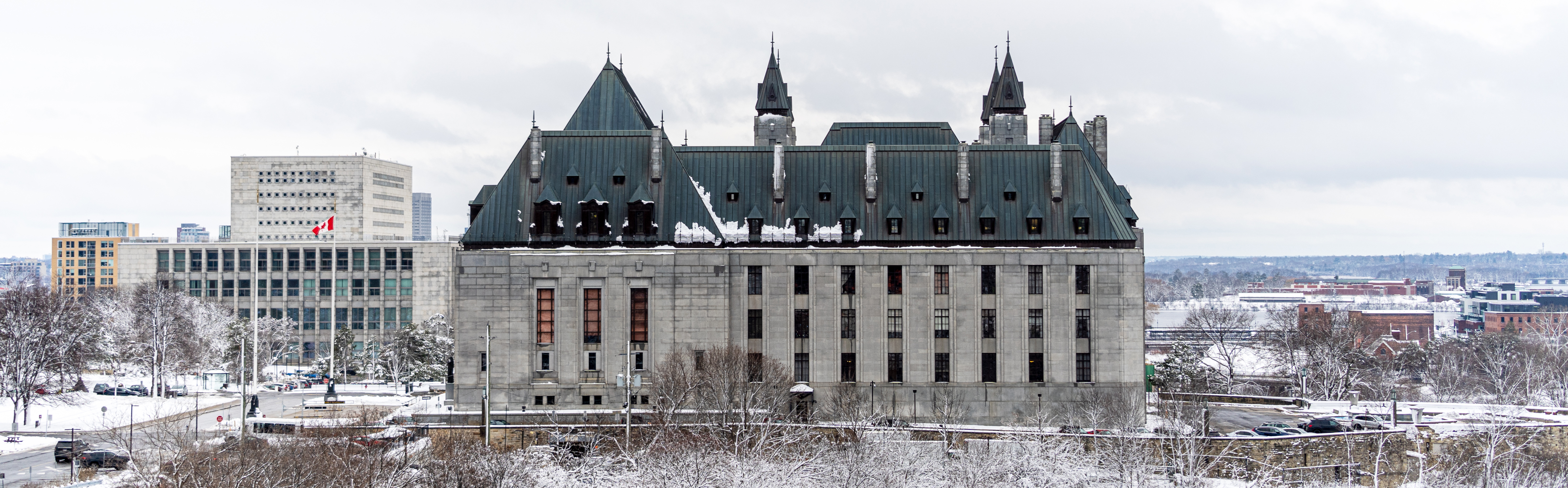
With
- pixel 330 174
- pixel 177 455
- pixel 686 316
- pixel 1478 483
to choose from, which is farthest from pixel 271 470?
pixel 330 174

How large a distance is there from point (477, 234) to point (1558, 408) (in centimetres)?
7267

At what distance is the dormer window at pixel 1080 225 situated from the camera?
7975 cm

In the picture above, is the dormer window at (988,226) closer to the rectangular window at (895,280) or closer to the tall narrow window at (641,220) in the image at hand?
the rectangular window at (895,280)

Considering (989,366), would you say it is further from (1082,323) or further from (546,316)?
(546,316)

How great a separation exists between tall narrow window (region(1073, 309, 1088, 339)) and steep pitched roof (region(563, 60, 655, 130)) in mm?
32392

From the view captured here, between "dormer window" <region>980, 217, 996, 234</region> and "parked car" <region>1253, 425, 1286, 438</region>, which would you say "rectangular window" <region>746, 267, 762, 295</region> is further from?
"parked car" <region>1253, 425, 1286, 438</region>

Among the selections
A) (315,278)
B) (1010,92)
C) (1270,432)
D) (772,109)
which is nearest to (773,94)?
(772,109)

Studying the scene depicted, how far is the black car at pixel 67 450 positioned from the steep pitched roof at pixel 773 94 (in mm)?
49825

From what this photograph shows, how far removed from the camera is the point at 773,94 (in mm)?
93625

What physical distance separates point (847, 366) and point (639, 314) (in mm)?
13710

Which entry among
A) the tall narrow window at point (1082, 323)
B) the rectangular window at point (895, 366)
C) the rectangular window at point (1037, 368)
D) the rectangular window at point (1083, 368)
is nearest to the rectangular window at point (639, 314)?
the rectangular window at point (895, 366)

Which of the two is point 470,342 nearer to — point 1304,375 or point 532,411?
point 532,411

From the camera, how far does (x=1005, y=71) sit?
310ft

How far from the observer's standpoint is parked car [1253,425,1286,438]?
71.9 metres
